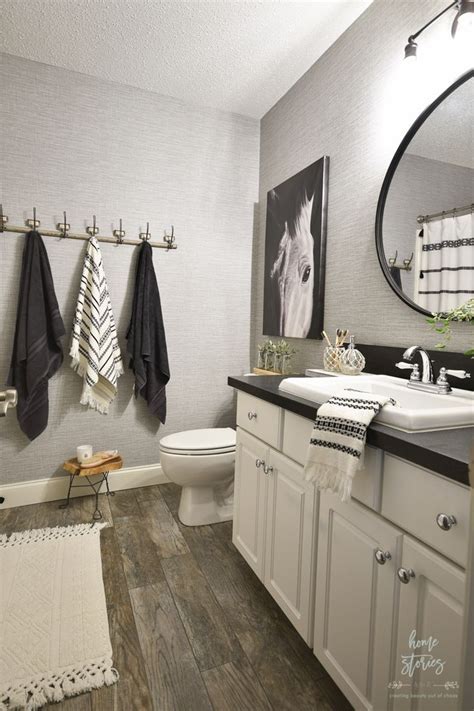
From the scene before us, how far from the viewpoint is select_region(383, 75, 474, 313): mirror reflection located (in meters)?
1.36

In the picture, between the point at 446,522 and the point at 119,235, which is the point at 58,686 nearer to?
the point at 446,522

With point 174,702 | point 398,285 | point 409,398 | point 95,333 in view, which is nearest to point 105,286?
point 95,333

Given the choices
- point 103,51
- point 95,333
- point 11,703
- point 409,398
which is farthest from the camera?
point 95,333

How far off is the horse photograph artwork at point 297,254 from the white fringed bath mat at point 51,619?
1.58 metres

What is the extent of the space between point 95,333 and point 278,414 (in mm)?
1381

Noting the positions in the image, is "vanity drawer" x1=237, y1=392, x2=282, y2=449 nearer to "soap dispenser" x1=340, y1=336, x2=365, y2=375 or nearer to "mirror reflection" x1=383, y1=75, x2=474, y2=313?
"soap dispenser" x1=340, y1=336, x2=365, y2=375

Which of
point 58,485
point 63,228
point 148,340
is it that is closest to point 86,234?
point 63,228

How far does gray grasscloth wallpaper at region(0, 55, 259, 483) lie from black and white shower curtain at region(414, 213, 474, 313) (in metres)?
1.49

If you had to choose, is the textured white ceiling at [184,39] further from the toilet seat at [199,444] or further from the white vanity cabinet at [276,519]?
the toilet seat at [199,444]

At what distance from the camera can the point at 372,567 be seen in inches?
37.9

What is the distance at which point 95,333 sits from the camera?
2324 mm

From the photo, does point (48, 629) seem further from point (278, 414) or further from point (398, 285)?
point (398, 285)

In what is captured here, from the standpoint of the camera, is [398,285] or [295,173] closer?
[398,285]

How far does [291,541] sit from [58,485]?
1.71 metres
